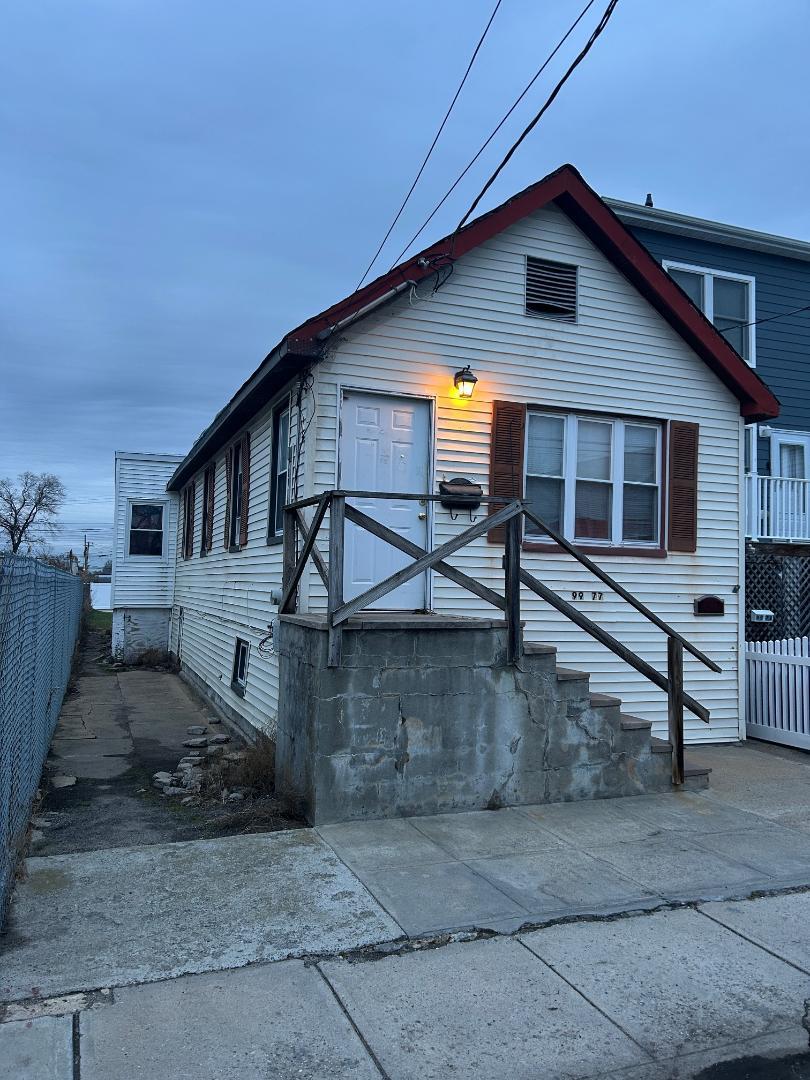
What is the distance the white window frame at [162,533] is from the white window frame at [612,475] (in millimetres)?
13376

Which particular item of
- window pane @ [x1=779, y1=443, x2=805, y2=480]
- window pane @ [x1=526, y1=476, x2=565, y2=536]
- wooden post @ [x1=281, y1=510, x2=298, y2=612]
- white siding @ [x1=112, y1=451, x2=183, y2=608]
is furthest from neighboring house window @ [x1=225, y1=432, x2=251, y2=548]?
window pane @ [x1=779, y1=443, x2=805, y2=480]

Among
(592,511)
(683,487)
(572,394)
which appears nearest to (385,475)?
(572,394)

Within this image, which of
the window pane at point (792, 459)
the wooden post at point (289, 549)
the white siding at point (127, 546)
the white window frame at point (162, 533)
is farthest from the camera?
the white window frame at point (162, 533)

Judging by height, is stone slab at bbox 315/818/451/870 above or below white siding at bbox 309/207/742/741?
below

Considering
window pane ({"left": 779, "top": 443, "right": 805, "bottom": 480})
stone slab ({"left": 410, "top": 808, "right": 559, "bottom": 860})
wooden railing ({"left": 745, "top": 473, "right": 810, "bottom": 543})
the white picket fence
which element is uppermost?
window pane ({"left": 779, "top": 443, "right": 805, "bottom": 480})

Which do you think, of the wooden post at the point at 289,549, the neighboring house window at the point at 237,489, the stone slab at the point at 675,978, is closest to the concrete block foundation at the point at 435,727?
the wooden post at the point at 289,549

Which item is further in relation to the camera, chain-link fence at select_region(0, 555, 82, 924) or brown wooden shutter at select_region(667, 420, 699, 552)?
brown wooden shutter at select_region(667, 420, 699, 552)

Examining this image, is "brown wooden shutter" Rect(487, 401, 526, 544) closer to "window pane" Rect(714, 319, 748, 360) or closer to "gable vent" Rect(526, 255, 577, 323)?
"gable vent" Rect(526, 255, 577, 323)

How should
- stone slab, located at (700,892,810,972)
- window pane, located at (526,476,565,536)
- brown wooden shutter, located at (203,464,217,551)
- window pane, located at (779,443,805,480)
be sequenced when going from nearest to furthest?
stone slab, located at (700,892,810,972) < window pane, located at (526,476,565,536) < brown wooden shutter, located at (203,464,217,551) < window pane, located at (779,443,805,480)

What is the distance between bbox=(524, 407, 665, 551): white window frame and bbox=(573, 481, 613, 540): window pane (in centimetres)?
5

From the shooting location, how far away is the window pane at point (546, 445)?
31.7 feet

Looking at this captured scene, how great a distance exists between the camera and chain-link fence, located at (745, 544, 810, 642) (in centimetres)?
1231

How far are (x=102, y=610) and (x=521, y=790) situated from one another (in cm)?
4415

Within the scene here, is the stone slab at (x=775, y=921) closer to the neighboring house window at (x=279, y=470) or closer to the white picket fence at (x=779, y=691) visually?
the white picket fence at (x=779, y=691)
